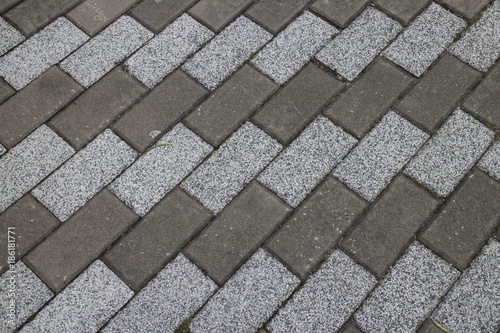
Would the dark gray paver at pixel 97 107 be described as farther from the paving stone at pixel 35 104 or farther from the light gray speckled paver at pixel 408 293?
the light gray speckled paver at pixel 408 293

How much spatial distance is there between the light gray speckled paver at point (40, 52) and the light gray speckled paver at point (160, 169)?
0.98 m

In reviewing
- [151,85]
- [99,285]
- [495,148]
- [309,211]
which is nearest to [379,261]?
[309,211]

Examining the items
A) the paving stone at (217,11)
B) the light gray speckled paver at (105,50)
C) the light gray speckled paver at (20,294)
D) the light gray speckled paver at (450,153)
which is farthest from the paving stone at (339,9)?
the light gray speckled paver at (20,294)

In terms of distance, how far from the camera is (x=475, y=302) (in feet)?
7.13

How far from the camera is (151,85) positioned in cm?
272

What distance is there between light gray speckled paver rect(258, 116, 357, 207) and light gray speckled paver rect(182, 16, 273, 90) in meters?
0.68

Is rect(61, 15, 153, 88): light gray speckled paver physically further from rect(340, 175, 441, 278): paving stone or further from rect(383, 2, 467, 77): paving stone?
rect(340, 175, 441, 278): paving stone

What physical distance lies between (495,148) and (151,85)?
2180mm

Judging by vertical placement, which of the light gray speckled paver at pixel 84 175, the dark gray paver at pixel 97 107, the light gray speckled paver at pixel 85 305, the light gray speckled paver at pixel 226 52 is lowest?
the light gray speckled paver at pixel 85 305

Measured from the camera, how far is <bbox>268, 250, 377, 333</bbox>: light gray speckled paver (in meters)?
2.17

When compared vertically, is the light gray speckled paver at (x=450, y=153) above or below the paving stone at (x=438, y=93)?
below

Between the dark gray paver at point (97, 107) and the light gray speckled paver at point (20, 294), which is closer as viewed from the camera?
the light gray speckled paver at point (20, 294)

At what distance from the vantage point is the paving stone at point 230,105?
2.59m

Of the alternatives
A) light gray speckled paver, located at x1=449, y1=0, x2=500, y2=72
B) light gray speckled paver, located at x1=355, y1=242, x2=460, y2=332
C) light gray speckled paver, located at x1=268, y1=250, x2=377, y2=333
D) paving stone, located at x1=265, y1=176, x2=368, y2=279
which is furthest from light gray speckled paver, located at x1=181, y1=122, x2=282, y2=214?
light gray speckled paver, located at x1=449, y1=0, x2=500, y2=72
